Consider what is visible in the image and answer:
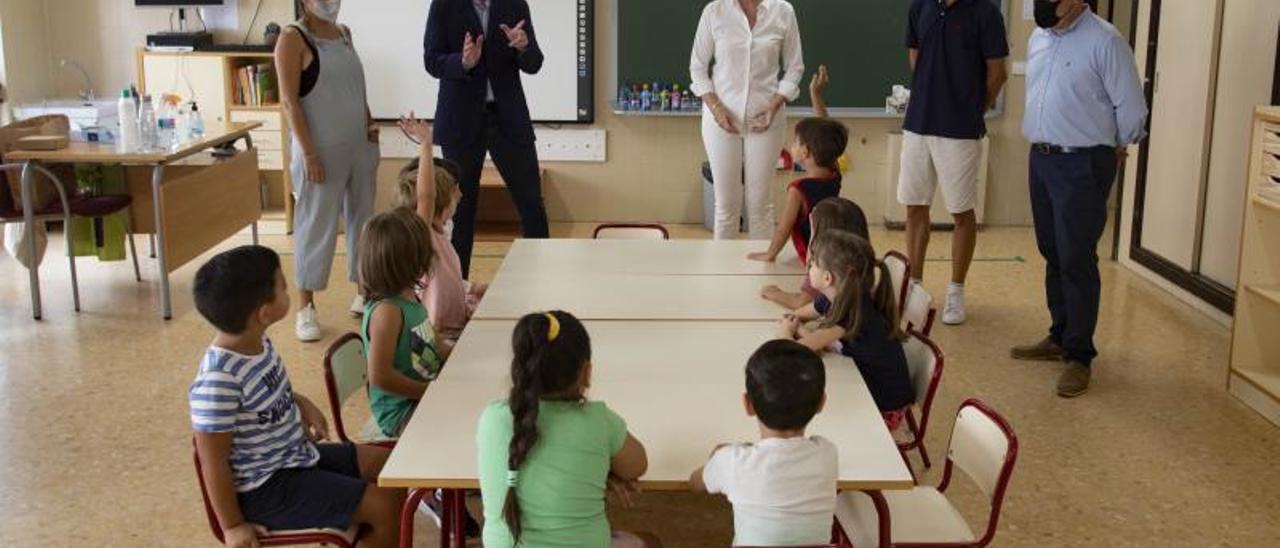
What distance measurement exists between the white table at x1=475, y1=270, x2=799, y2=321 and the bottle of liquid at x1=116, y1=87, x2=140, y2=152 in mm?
2515

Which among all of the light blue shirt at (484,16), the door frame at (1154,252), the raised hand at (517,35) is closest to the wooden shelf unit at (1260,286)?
the door frame at (1154,252)

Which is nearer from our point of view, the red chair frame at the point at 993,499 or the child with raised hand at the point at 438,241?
the red chair frame at the point at 993,499

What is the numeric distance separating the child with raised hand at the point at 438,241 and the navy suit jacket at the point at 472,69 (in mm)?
1281

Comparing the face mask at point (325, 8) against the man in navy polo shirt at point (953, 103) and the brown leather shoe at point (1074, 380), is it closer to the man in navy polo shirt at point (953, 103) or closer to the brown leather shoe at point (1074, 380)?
the man in navy polo shirt at point (953, 103)

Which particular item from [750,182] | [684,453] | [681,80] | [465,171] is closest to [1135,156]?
[750,182]

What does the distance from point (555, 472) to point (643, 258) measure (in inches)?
77.7

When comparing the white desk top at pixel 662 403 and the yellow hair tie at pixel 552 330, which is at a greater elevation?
the yellow hair tie at pixel 552 330

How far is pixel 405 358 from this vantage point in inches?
119

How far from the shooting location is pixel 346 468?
2.81 meters

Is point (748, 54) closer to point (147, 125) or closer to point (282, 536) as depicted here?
point (147, 125)

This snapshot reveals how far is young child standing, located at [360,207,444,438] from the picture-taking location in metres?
2.95

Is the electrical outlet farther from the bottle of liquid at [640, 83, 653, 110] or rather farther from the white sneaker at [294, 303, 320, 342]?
the white sneaker at [294, 303, 320, 342]

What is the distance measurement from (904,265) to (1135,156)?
10.1 feet

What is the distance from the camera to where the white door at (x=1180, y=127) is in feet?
18.5
